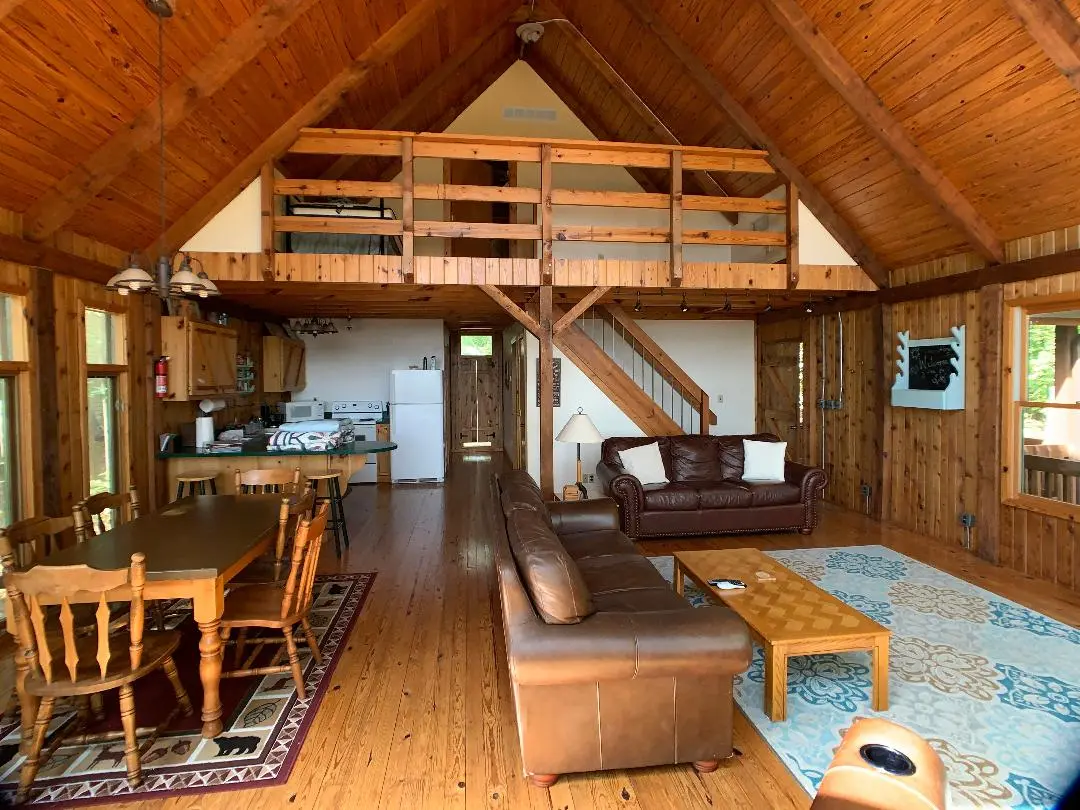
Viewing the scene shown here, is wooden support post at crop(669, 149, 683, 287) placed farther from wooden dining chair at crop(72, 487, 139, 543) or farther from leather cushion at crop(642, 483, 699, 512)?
wooden dining chair at crop(72, 487, 139, 543)

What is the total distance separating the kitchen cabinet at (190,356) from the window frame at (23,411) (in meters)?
1.51

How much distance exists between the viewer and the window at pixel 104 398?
13.8 feet

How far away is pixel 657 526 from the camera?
17.4 feet

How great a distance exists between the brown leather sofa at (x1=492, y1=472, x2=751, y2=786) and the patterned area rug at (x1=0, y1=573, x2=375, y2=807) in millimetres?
1072

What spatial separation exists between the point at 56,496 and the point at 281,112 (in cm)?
321

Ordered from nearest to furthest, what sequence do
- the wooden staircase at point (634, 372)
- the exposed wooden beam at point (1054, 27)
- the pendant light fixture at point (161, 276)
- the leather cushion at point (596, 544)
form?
the pendant light fixture at point (161, 276) < the exposed wooden beam at point (1054, 27) < the leather cushion at point (596, 544) < the wooden staircase at point (634, 372)

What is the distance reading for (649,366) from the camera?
8.04 m

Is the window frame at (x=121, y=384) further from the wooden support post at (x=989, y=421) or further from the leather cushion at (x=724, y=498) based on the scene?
the wooden support post at (x=989, y=421)

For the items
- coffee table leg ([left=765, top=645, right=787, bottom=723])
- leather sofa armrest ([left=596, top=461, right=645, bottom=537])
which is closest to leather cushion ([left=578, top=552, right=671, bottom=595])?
coffee table leg ([left=765, top=645, right=787, bottom=723])

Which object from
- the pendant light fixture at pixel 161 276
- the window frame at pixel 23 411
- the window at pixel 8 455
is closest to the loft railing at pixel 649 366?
the pendant light fixture at pixel 161 276

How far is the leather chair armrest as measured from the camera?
3.98 metres

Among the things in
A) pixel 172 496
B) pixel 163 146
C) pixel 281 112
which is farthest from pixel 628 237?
pixel 172 496

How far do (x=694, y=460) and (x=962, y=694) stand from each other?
3365 millimetres

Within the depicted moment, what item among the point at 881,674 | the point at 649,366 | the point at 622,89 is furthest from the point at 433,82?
the point at 881,674
